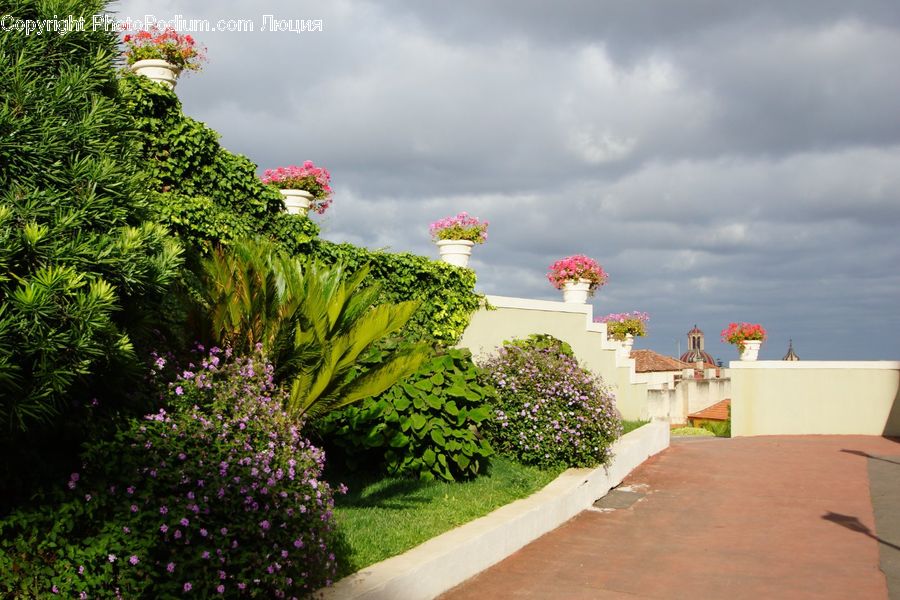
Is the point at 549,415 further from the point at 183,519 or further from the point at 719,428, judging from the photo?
the point at 719,428

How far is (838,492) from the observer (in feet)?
39.5

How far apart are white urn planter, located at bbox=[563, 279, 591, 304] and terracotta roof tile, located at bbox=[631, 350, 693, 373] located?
107 feet

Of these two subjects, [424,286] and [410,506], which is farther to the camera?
[424,286]

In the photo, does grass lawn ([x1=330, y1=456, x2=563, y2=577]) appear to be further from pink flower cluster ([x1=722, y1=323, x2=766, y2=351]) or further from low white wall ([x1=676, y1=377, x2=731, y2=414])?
low white wall ([x1=676, y1=377, x2=731, y2=414])

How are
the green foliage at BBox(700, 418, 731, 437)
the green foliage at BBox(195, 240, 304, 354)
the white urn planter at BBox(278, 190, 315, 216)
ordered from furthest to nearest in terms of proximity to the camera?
the green foliage at BBox(700, 418, 731, 437) < the white urn planter at BBox(278, 190, 315, 216) < the green foliage at BBox(195, 240, 304, 354)

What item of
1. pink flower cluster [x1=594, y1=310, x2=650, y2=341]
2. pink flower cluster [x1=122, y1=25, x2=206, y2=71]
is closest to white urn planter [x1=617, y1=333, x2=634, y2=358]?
pink flower cluster [x1=594, y1=310, x2=650, y2=341]

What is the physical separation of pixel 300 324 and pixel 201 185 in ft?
12.5

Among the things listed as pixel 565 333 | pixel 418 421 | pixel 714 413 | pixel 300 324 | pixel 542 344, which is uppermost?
pixel 565 333

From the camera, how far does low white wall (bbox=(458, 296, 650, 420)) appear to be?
1409 cm

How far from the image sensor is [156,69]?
10.3 m

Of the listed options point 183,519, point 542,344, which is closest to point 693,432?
point 542,344

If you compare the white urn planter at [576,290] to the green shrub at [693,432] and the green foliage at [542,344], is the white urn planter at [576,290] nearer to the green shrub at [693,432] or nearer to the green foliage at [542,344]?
the green foliage at [542,344]

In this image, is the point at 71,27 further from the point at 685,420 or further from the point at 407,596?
the point at 685,420

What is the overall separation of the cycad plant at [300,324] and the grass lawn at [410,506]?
1144 mm
